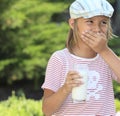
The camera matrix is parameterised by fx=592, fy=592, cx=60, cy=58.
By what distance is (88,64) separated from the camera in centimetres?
311

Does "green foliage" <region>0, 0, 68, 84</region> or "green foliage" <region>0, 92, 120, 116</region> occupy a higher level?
"green foliage" <region>0, 92, 120, 116</region>

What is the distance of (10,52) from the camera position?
932 centimetres

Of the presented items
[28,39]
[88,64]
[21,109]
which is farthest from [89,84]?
[28,39]

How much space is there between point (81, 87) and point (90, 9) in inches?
17.0

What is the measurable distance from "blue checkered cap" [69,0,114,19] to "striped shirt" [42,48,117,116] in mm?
216

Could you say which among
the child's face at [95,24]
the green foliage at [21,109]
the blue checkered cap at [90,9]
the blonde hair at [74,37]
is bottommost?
the green foliage at [21,109]

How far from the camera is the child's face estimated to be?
118 inches

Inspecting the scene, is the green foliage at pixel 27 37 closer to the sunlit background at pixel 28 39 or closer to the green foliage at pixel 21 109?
the sunlit background at pixel 28 39

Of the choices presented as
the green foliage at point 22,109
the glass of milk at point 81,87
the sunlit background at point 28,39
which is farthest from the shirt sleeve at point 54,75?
the sunlit background at point 28,39

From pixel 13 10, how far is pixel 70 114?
625cm

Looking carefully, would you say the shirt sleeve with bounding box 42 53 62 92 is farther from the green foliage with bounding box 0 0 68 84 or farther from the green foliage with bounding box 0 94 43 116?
the green foliage with bounding box 0 0 68 84

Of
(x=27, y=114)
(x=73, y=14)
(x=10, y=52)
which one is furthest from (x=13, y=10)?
(x=73, y=14)

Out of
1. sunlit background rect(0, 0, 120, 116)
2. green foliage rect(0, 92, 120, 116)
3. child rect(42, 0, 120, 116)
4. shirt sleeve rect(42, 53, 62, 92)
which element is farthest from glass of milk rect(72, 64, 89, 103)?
sunlit background rect(0, 0, 120, 116)

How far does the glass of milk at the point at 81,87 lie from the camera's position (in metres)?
2.83
